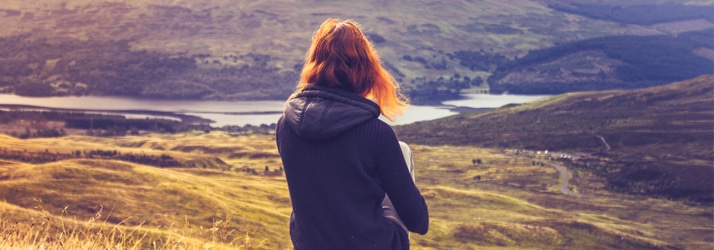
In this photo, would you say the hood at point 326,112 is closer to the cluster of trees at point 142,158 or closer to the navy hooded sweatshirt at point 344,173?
the navy hooded sweatshirt at point 344,173

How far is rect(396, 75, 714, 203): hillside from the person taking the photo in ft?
380

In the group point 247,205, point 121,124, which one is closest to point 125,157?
point 247,205

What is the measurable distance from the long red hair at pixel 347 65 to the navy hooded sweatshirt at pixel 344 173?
125 mm

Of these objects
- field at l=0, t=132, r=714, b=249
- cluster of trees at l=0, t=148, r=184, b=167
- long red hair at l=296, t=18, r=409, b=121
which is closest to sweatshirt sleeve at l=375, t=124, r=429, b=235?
long red hair at l=296, t=18, r=409, b=121

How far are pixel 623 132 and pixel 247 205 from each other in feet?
376

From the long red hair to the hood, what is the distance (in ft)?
0.38

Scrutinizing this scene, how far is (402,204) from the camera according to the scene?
23.4 ft

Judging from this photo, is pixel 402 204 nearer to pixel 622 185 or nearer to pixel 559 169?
pixel 622 185

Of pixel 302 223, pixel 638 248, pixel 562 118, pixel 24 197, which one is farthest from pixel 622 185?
pixel 302 223

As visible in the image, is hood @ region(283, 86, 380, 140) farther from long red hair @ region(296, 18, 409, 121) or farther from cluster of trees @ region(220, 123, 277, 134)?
cluster of trees @ region(220, 123, 277, 134)

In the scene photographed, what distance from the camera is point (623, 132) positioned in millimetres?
149500

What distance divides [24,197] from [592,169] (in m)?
102

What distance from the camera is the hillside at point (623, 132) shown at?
380ft

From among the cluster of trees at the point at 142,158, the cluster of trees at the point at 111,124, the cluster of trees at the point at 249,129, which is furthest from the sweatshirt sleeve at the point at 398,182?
the cluster of trees at the point at 249,129
